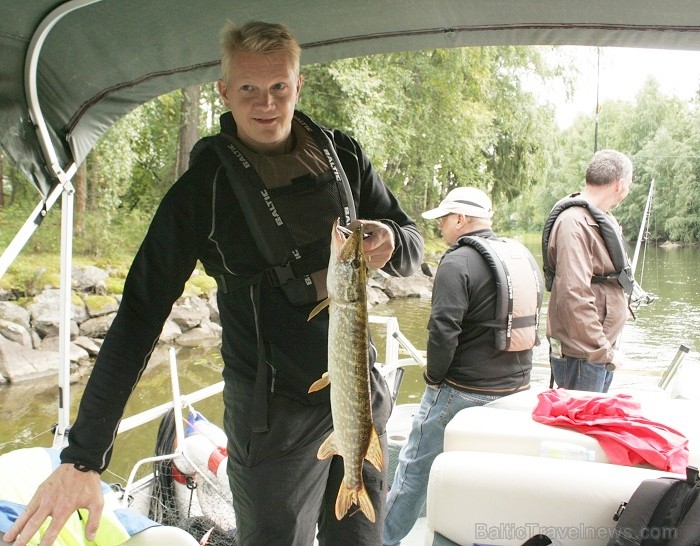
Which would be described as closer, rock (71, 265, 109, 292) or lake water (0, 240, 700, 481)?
lake water (0, 240, 700, 481)

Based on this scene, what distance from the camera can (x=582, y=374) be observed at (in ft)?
13.0

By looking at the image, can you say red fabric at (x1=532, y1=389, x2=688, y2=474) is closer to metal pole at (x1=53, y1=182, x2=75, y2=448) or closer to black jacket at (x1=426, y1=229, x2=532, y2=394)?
black jacket at (x1=426, y1=229, x2=532, y2=394)

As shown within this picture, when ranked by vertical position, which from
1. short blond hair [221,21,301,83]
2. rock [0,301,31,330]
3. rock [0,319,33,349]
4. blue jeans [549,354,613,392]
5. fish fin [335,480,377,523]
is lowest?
rock [0,319,33,349]

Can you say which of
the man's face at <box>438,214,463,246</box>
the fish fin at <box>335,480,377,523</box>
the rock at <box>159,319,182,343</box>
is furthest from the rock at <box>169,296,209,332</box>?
the fish fin at <box>335,480,377,523</box>

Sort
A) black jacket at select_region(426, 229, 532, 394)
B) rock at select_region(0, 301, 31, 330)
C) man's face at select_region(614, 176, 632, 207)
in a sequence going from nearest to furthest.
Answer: black jacket at select_region(426, 229, 532, 394)
man's face at select_region(614, 176, 632, 207)
rock at select_region(0, 301, 31, 330)

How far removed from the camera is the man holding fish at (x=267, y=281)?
1.96 meters

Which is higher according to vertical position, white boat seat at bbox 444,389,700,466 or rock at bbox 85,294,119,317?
white boat seat at bbox 444,389,700,466

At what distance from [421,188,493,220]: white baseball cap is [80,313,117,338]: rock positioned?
1036cm

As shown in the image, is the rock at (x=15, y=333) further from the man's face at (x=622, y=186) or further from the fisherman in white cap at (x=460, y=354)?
the man's face at (x=622, y=186)

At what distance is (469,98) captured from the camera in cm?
2197

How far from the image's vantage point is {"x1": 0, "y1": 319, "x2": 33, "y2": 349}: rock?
11.3 m

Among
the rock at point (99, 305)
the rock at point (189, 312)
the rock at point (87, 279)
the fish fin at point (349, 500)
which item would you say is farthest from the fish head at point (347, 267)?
the rock at point (87, 279)

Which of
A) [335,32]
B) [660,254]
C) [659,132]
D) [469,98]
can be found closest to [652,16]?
[335,32]

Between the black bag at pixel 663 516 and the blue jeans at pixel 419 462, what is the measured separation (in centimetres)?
150
